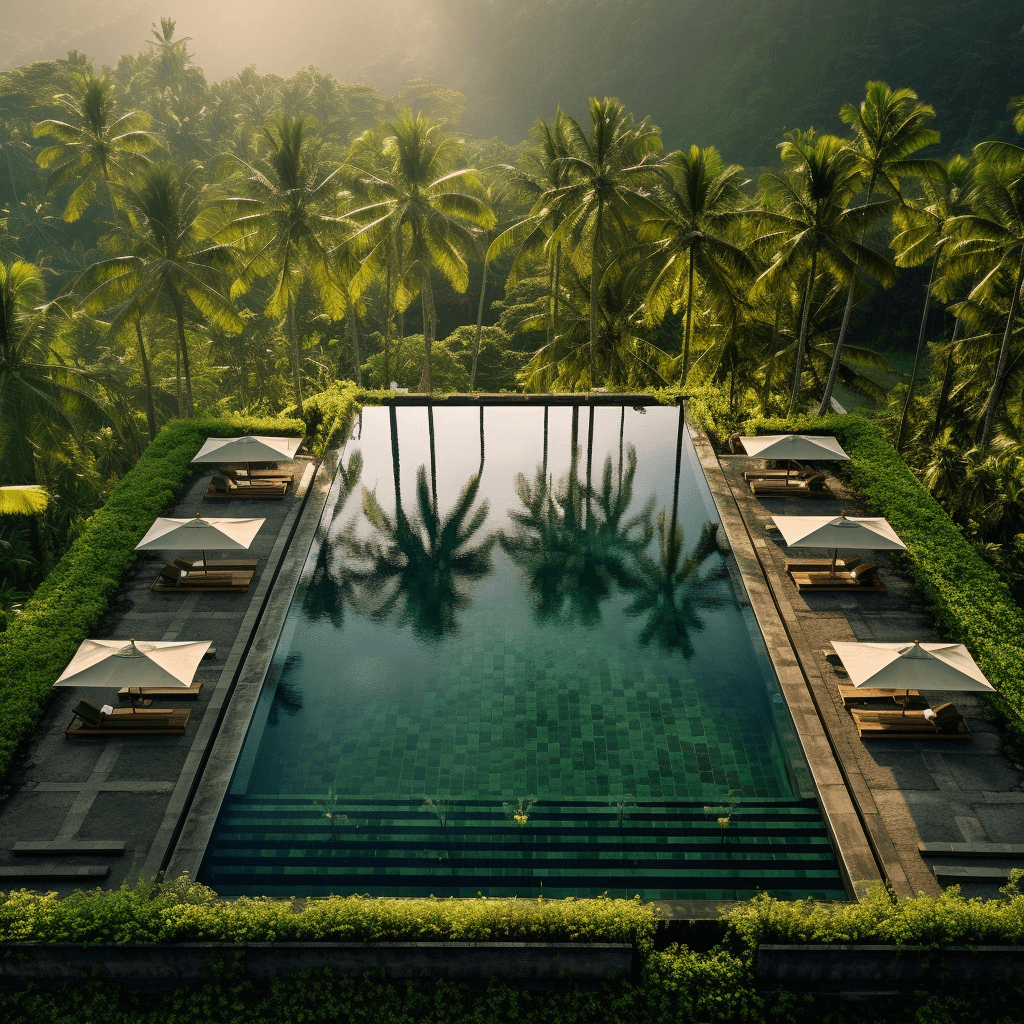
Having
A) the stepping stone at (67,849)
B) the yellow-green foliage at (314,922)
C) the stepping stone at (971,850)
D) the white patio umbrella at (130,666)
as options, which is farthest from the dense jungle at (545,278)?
the stepping stone at (971,850)

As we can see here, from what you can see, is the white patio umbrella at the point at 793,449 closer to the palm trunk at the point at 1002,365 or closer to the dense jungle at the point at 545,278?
the dense jungle at the point at 545,278

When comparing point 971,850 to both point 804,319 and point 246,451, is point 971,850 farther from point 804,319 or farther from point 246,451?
point 804,319

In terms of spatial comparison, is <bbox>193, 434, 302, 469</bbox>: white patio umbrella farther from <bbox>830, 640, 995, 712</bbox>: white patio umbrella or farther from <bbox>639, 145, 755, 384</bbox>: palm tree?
<bbox>639, 145, 755, 384</bbox>: palm tree

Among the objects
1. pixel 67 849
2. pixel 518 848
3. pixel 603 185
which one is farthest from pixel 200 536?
pixel 603 185

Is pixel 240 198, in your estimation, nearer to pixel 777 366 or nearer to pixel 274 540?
pixel 274 540

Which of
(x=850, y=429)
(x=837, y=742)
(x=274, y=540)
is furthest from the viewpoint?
(x=850, y=429)

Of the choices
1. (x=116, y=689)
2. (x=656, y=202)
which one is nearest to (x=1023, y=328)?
(x=656, y=202)
